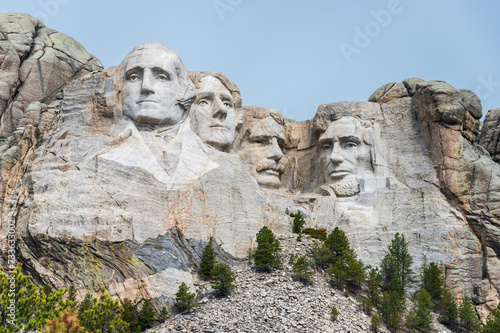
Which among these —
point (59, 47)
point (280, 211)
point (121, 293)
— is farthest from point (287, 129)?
point (121, 293)

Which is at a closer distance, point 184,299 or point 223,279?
point 184,299

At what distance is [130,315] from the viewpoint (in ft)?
98.5

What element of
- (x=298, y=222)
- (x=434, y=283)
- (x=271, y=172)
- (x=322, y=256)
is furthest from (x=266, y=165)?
(x=434, y=283)

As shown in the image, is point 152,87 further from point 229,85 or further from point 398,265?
point 398,265

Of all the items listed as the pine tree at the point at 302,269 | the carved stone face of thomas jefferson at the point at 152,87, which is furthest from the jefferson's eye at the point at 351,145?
the pine tree at the point at 302,269

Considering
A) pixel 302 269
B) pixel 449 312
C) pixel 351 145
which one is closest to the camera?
pixel 302 269

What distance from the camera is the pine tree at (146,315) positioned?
30.3 metres

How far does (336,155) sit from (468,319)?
33.9ft

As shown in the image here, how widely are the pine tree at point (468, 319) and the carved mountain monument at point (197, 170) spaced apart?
71.4 inches

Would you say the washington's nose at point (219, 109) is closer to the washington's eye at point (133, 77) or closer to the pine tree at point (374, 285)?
the washington's eye at point (133, 77)

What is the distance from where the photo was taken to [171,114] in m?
36.9

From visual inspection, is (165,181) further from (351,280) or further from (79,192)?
(351,280)

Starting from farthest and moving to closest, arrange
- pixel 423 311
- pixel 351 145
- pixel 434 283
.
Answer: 1. pixel 351 145
2. pixel 434 283
3. pixel 423 311

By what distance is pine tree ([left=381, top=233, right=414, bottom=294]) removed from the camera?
3581cm
